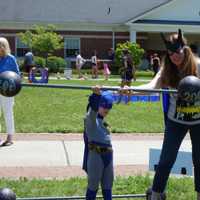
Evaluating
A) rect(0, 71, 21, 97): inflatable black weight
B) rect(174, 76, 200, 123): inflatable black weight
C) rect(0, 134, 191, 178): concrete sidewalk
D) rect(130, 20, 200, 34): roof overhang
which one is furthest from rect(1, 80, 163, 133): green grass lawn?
rect(130, 20, 200, 34): roof overhang

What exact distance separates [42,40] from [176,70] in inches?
1165

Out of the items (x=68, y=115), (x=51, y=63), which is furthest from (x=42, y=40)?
(x=68, y=115)

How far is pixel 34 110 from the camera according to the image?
536 inches

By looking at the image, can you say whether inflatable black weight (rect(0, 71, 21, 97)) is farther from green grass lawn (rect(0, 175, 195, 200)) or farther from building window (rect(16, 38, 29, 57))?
building window (rect(16, 38, 29, 57))

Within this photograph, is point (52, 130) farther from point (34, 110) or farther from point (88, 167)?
point (88, 167)

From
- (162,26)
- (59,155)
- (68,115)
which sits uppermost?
(162,26)

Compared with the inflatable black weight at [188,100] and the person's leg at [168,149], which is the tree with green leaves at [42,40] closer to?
the person's leg at [168,149]

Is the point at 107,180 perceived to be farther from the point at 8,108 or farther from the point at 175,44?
the point at 8,108

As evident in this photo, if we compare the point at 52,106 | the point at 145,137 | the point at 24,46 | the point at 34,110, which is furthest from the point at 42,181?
the point at 24,46

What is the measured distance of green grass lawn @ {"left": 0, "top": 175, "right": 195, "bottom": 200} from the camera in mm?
5914

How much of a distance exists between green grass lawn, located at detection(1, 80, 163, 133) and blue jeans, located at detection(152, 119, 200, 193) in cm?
528

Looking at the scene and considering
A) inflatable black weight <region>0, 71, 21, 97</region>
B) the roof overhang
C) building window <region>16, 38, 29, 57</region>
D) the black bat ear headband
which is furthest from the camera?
the roof overhang

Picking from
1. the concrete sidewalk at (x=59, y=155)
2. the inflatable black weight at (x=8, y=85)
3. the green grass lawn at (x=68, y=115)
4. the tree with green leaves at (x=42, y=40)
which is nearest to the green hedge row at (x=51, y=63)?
the tree with green leaves at (x=42, y=40)

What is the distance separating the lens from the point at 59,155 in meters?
8.11
